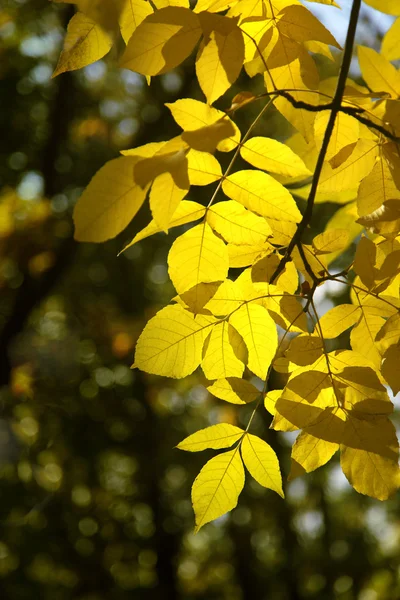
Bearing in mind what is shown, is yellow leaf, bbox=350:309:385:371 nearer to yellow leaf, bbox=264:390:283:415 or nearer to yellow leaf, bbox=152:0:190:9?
yellow leaf, bbox=264:390:283:415

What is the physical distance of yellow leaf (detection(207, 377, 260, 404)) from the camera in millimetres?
780

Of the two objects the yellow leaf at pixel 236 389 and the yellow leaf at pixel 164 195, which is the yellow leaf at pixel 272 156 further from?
the yellow leaf at pixel 236 389

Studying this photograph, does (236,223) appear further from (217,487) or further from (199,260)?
(217,487)

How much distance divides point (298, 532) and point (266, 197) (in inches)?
290

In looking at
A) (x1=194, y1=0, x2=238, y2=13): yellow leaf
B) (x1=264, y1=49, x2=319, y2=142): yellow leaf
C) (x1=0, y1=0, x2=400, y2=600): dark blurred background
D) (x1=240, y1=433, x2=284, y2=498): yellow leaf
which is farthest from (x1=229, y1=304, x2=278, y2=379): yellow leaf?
(x1=0, y1=0, x2=400, y2=600): dark blurred background

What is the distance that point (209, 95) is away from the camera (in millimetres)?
616

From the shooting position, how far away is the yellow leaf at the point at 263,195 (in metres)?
0.67

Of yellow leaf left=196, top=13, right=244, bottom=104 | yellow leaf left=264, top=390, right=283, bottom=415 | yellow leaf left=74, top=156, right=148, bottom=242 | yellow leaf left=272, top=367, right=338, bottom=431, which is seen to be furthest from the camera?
yellow leaf left=264, top=390, right=283, bottom=415

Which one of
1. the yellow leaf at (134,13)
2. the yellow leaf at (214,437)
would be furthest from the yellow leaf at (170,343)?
the yellow leaf at (134,13)

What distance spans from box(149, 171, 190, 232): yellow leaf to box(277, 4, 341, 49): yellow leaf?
271mm

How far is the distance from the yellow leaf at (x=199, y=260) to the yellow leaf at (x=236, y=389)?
0.53 feet

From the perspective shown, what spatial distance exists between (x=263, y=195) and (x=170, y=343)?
211 mm

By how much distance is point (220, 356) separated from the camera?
0.77 metres

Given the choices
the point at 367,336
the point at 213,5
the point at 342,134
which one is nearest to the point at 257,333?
the point at 367,336
